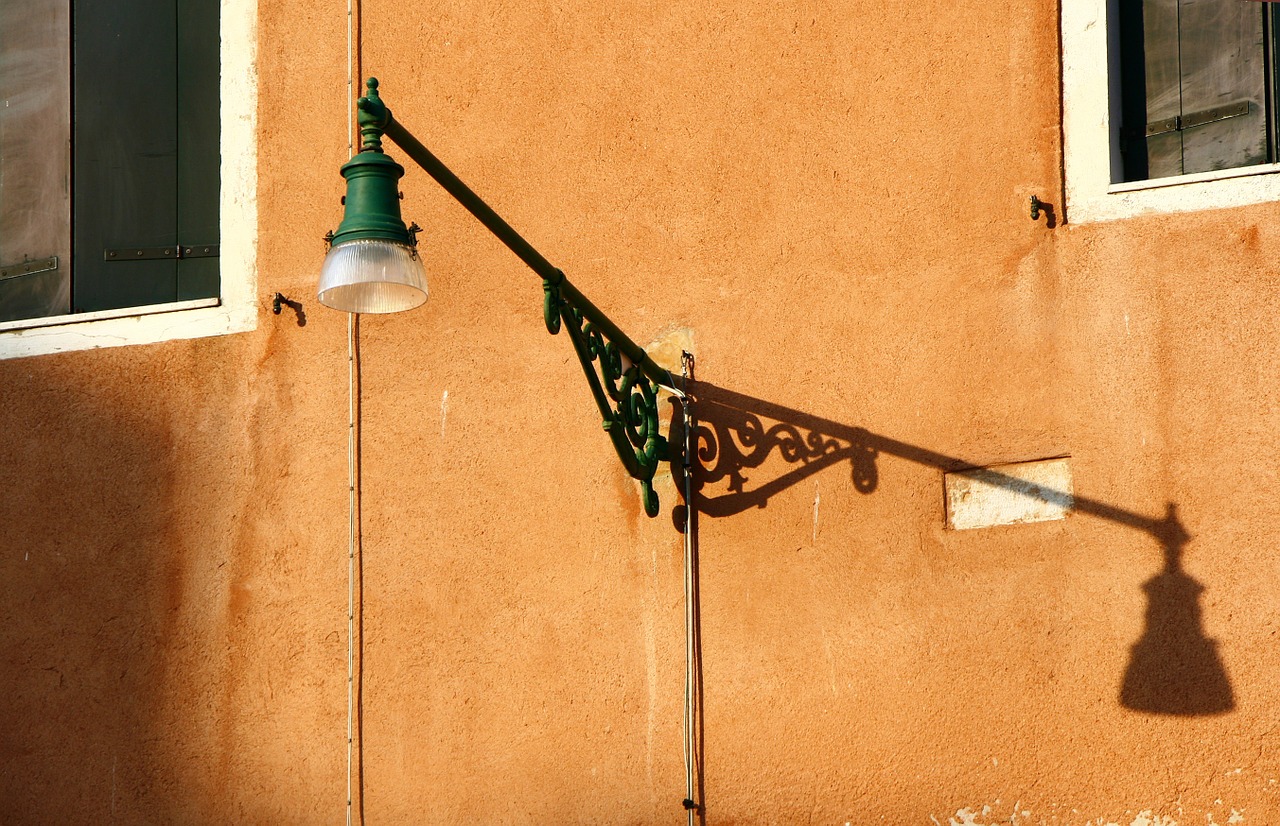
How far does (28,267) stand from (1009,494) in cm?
328

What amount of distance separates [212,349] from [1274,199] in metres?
3.17

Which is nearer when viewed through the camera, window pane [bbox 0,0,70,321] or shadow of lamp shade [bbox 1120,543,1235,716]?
shadow of lamp shade [bbox 1120,543,1235,716]

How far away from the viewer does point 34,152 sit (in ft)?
18.5

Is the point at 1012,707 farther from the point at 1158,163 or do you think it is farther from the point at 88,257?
the point at 88,257

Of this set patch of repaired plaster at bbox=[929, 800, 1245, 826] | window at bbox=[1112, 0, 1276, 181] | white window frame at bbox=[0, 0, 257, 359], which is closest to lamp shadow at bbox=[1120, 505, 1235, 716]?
patch of repaired plaster at bbox=[929, 800, 1245, 826]

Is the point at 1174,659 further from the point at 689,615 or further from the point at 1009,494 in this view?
the point at 689,615

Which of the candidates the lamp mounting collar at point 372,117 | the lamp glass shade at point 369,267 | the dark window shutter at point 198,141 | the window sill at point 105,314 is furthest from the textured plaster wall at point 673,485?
the lamp mounting collar at point 372,117

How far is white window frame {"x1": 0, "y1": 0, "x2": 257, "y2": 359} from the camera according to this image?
209 inches

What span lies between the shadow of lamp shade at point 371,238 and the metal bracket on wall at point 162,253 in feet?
5.58

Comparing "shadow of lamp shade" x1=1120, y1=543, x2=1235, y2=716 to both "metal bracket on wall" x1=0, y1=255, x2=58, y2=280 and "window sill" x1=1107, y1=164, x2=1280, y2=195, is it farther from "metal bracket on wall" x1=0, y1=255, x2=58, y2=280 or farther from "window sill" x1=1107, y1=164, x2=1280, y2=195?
"metal bracket on wall" x1=0, y1=255, x2=58, y2=280

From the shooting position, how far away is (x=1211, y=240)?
4.46 meters

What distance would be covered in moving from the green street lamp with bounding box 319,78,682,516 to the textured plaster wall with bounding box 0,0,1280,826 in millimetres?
410

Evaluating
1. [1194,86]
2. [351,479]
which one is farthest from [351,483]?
[1194,86]

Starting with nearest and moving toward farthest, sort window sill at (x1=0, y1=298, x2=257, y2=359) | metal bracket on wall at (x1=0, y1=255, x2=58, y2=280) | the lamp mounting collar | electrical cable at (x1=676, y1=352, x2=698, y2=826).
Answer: the lamp mounting collar
electrical cable at (x1=676, y1=352, x2=698, y2=826)
window sill at (x1=0, y1=298, x2=257, y2=359)
metal bracket on wall at (x1=0, y1=255, x2=58, y2=280)
